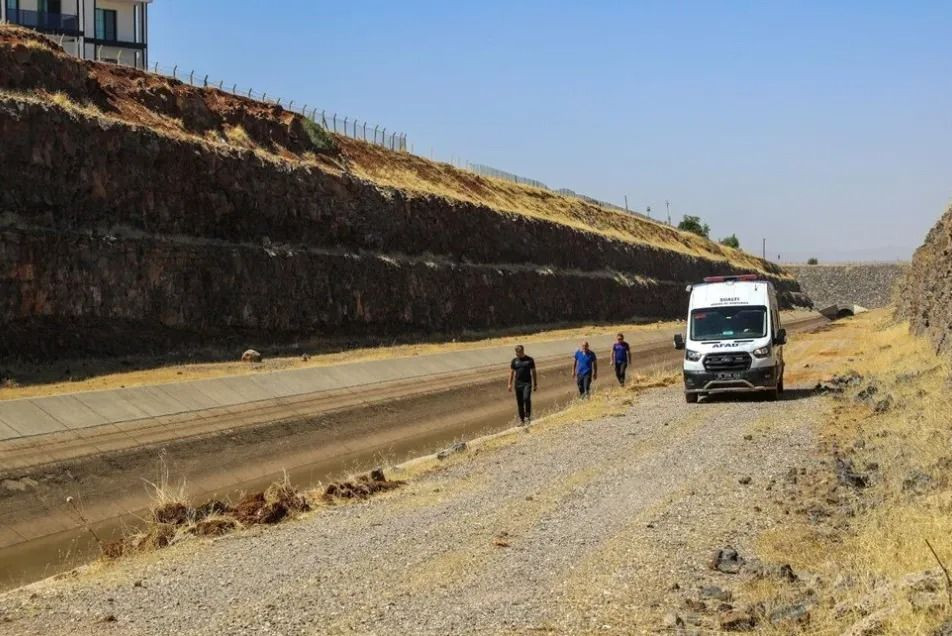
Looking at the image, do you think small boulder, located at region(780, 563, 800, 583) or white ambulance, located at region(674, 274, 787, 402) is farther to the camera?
white ambulance, located at region(674, 274, 787, 402)

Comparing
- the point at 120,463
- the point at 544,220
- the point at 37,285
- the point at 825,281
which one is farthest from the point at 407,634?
the point at 825,281

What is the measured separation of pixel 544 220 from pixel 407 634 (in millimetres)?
65607

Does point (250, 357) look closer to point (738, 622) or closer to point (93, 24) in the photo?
point (738, 622)

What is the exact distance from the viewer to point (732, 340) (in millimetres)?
26375

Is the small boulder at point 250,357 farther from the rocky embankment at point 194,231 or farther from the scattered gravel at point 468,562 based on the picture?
the scattered gravel at point 468,562

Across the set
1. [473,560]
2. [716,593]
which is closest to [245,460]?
[473,560]

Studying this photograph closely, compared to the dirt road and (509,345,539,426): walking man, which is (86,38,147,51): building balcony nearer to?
(509,345,539,426): walking man

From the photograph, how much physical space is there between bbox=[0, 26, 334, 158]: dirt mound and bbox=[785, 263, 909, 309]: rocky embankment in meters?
111

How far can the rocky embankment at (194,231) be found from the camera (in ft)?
103

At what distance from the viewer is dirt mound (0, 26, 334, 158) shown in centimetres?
3506

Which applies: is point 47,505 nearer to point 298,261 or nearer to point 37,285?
point 37,285

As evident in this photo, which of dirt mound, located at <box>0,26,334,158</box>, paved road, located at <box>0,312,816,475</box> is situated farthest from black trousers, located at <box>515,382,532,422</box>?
dirt mound, located at <box>0,26,334,158</box>

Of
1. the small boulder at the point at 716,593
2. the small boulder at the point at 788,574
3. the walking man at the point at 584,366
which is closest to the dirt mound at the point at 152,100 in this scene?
the walking man at the point at 584,366

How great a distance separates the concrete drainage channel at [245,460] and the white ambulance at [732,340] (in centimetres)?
666
